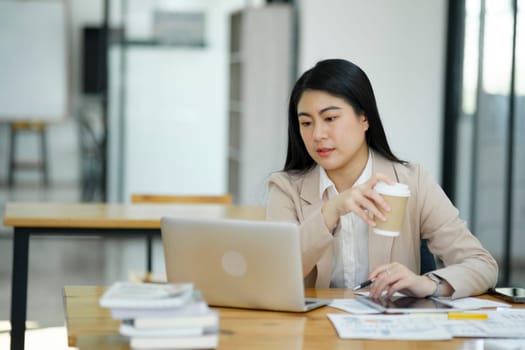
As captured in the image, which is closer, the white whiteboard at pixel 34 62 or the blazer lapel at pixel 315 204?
the blazer lapel at pixel 315 204

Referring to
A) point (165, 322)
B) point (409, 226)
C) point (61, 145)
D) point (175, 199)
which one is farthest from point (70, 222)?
point (61, 145)

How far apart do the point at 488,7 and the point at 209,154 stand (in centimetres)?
297

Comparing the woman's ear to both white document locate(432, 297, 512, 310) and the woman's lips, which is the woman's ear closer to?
the woman's lips

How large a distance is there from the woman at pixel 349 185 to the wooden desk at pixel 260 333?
1.24 feet

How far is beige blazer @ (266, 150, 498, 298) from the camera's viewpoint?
2525 millimetres

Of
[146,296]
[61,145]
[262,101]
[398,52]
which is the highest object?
[398,52]

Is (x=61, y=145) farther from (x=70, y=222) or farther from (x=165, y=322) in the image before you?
(x=165, y=322)

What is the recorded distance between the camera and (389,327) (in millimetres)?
2004

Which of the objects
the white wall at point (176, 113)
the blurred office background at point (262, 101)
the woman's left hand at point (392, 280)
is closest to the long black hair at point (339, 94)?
the woman's left hand at point (392, 280)

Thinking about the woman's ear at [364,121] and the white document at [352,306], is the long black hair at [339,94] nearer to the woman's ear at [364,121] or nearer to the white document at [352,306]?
the woman's ear at [364,121]

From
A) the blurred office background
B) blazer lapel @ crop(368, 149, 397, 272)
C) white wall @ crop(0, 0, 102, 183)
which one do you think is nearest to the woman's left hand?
blazer lapel @ crop(368, 149, 397, 272)

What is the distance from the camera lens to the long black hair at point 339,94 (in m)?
2.62

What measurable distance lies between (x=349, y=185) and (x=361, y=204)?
0.56 meters

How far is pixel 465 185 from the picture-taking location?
5867 millimetres
